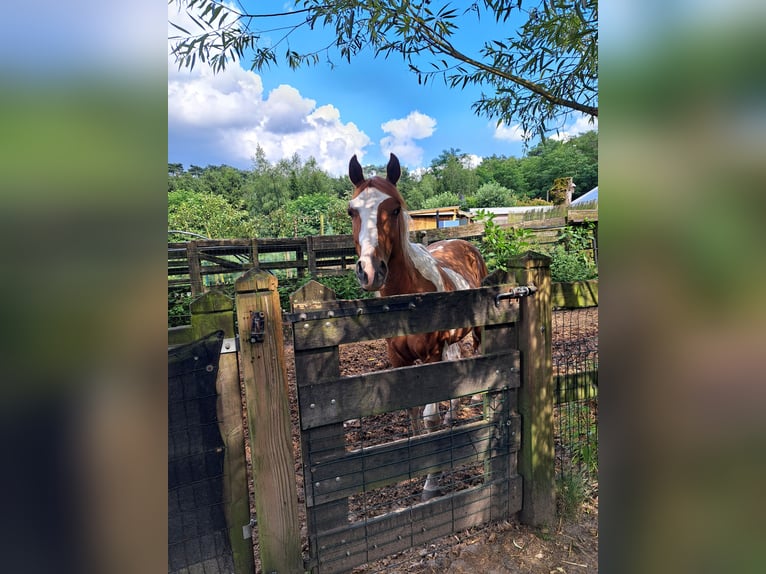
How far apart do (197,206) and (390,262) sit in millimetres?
11172

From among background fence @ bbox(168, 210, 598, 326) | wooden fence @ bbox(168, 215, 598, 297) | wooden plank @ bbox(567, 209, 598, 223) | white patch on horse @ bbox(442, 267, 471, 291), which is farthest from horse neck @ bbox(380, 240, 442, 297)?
wooden plank @ bbox(567, 209, 598, 223)

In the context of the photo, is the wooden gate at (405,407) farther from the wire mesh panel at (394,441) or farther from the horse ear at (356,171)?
the horse ear at (356,171)

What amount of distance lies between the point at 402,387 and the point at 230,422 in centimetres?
72

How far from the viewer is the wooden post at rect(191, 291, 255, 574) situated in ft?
4.29

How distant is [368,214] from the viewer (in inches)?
86.4

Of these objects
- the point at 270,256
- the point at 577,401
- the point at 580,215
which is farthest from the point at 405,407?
the point at 580,215

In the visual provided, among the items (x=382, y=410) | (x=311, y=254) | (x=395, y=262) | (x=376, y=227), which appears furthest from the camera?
(x=311, y=254)

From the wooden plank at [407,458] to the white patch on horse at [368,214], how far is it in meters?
1.04

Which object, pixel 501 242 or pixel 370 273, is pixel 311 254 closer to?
pixel 501 242

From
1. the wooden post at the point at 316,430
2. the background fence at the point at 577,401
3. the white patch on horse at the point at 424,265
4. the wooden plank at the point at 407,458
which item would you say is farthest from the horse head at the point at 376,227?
the background fence at the point at 577,401

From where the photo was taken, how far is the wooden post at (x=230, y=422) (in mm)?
1309
